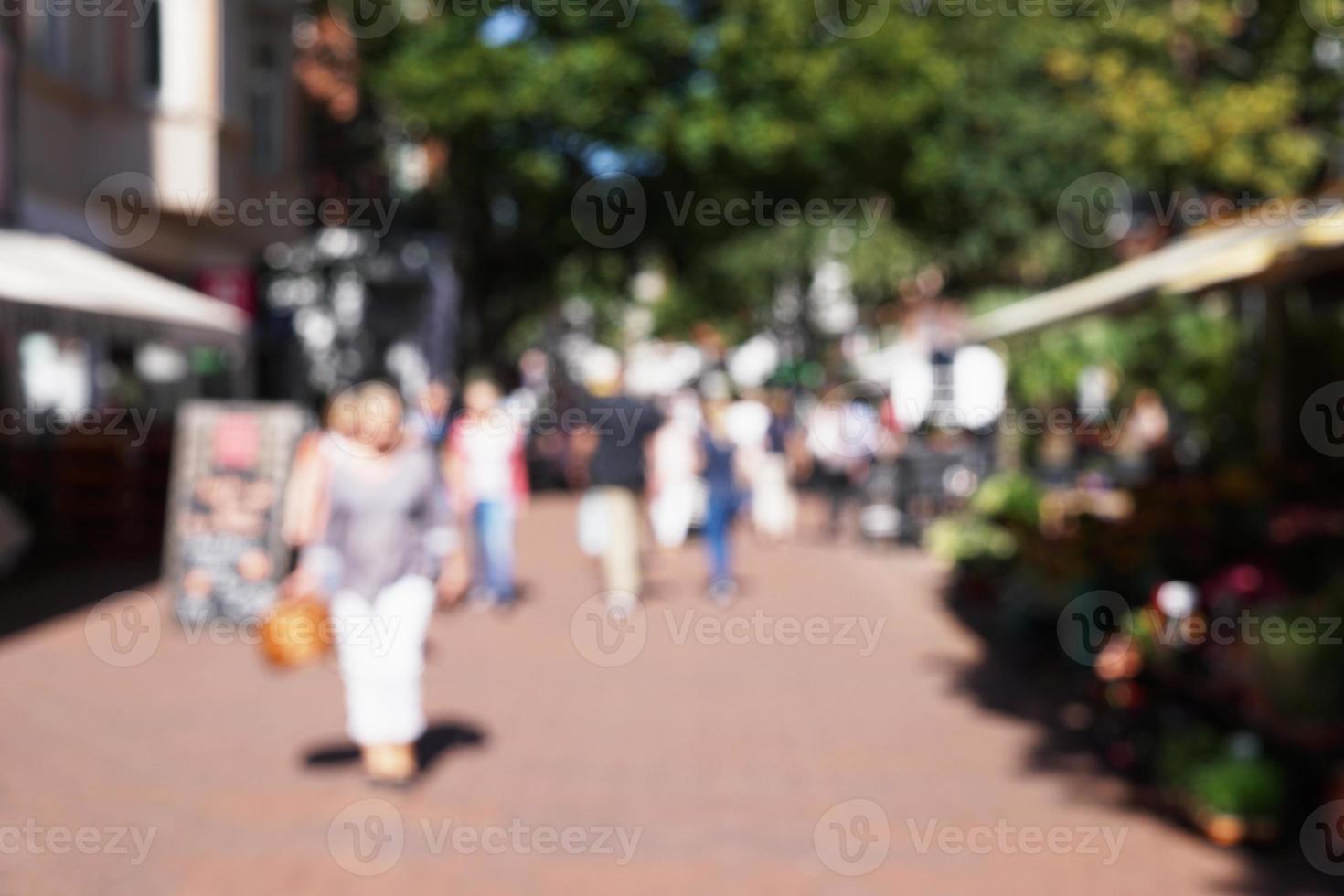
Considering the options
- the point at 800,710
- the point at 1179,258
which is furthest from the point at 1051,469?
the point at 800,710

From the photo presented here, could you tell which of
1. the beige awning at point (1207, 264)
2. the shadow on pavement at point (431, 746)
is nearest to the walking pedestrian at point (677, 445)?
the beige awning at point (1207, 264)

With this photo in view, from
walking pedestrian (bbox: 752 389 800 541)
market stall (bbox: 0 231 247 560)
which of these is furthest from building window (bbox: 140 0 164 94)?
walking pedestrian (bbox: 752 389 800 541)

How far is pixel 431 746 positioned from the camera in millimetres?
8078

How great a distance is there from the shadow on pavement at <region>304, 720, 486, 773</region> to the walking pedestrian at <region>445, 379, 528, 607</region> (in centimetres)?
437

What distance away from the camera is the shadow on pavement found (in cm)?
772

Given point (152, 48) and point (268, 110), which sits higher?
point (268, 110)

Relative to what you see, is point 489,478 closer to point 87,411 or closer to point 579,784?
point 579,784

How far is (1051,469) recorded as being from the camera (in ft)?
59.4

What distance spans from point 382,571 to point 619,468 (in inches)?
215

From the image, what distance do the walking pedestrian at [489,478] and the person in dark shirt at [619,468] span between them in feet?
2.18

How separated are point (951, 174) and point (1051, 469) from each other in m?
13.3

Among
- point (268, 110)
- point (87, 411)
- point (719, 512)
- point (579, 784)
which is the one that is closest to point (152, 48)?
point (87, 411)

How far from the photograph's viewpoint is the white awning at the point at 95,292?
12.6 m

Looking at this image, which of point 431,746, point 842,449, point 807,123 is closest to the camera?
point 431,746
